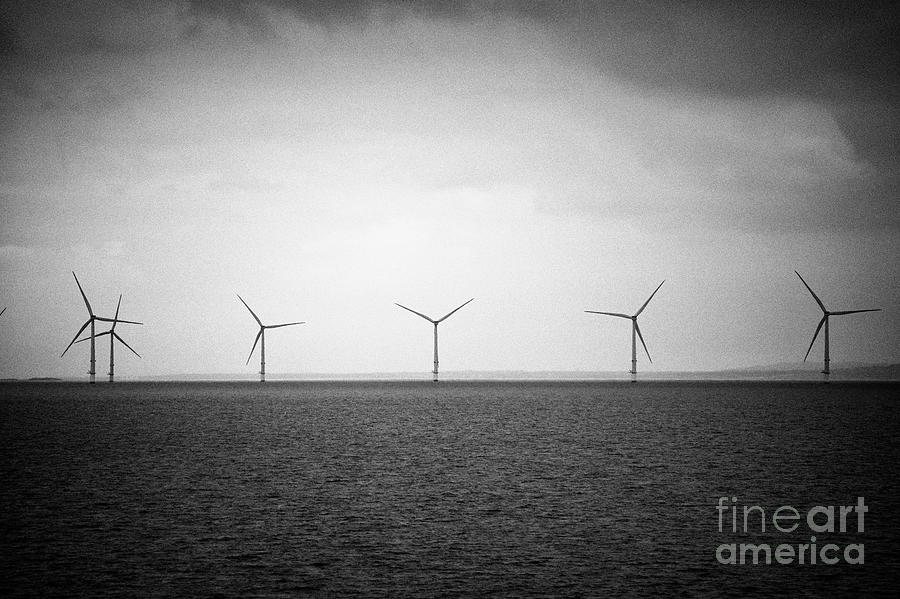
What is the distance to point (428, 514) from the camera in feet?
137

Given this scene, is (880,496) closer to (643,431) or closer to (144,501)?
(144,501)

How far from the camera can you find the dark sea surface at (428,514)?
29.0 metres

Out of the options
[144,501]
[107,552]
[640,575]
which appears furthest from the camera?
[144,501]

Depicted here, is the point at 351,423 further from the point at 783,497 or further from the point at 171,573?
the point at 171,573

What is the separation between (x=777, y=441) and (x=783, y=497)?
1579 inches

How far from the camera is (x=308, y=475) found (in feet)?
189

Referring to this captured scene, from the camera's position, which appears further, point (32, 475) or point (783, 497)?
point (32, 475)

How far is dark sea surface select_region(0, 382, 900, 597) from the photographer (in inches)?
1143

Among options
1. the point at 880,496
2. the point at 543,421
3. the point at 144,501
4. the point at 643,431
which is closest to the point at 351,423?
the point at 543,421

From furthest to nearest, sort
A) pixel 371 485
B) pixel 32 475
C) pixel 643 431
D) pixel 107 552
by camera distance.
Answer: pixel 643 431 < pixel 32 475 < pixel 371 485 < pixel 107 552

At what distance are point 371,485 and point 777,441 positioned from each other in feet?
164

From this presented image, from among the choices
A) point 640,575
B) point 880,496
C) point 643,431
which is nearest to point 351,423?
point 643,431

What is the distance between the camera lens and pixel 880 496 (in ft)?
151

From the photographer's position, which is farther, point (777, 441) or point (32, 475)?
point (777, 441)
